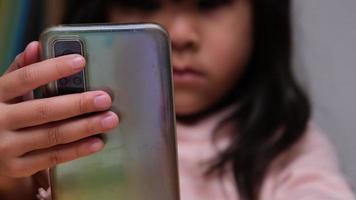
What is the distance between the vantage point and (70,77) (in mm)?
358

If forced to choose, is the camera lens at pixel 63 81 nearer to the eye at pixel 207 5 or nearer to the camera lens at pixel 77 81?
the camera lens at pixel 77 81

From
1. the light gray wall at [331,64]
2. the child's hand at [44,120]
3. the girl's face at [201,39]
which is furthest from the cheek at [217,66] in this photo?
the child's hand at [44,120]

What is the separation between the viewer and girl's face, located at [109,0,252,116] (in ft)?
1.86

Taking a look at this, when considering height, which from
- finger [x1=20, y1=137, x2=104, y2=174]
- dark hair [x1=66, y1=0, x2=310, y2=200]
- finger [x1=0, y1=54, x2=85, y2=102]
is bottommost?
dark hair [x1=66, y1=0, x2=310, y2=200]

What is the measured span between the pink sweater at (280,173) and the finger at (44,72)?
243 millimetres

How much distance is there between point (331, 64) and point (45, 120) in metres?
0.45

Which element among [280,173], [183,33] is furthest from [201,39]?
[280,173]

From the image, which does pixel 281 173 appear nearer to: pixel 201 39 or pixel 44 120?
pixel 201 39

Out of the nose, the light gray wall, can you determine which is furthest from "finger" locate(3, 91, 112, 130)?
the light gray wall

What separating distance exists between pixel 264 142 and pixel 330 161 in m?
0.07

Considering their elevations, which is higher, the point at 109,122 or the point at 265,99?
the point at 109,122

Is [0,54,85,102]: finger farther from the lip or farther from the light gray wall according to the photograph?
the light gray wall

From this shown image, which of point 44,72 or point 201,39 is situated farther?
point 201,39

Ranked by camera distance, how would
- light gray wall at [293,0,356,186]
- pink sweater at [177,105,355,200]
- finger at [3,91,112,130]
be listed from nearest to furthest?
finger at [3,91,112,130] → pink sweater at [177,105,355,200] → light gray wall at [293,0,356,186]
